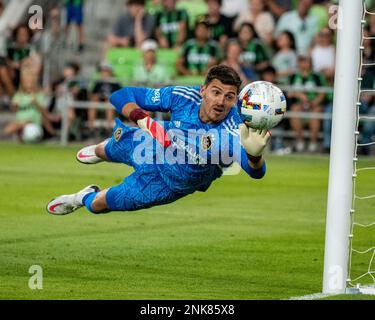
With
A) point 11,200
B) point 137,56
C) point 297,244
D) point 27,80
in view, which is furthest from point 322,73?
point 297,244

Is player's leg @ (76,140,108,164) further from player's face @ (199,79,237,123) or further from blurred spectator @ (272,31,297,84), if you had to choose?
blurred spectator @ (272,31,297,84)

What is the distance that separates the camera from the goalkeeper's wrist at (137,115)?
9.85 metres

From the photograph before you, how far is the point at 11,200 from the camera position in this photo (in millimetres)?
15320

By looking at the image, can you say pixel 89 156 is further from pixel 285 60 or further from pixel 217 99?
pixel 285 60

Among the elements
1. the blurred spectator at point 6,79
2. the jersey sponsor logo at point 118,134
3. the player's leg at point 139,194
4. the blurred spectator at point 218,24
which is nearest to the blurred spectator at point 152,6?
the blurred spectator at point 218,24

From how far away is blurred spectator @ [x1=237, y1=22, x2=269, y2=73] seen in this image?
76.6 ft

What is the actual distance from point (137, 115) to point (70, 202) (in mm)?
1907

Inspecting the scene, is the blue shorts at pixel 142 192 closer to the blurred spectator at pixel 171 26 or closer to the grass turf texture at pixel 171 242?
the grass turf texture at pixel 171 242

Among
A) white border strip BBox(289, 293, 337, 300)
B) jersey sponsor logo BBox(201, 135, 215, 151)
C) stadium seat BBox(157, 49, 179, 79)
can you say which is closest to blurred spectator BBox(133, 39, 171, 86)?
stadium seat BBox(157, 49, 179, 79)

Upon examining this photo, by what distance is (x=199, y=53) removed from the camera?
2364 centimetres

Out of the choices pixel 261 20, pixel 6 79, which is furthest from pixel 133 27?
pixel 6 79

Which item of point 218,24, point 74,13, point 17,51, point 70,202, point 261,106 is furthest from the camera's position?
point 74,13

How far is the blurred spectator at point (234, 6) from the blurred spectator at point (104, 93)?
10.9 ft
